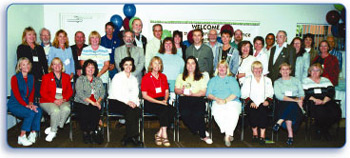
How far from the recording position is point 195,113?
3.59m

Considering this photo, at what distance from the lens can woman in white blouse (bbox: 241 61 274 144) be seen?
3.63 meters

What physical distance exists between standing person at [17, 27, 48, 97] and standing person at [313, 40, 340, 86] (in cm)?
415

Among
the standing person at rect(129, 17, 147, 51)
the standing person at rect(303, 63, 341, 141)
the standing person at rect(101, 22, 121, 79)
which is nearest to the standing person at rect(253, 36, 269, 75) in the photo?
the standing person at rect(303, 63, 341, 141)

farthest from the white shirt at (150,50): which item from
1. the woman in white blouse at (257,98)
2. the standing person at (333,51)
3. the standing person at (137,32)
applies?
the standing person at (333,51)

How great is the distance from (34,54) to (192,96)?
228 centimetres

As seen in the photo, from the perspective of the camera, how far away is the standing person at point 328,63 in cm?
407

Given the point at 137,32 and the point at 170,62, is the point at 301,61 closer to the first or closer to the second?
the point at 170,62

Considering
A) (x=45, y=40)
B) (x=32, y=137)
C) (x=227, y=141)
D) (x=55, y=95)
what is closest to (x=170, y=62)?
(x=227, y=141)

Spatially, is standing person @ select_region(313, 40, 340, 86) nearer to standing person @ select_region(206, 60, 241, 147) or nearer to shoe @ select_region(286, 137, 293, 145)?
shoe @ select_region(286, 137, 293, 145)

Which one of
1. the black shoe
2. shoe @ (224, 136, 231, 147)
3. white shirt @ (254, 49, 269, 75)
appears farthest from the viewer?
white shirt @ (254, 49, 269, 75)

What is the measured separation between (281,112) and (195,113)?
1174 mm

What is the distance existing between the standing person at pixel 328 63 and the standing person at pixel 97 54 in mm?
3268

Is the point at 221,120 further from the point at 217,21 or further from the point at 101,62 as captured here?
the point at 217,21

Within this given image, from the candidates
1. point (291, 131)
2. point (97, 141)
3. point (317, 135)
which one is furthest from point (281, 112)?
point (97, 141)
